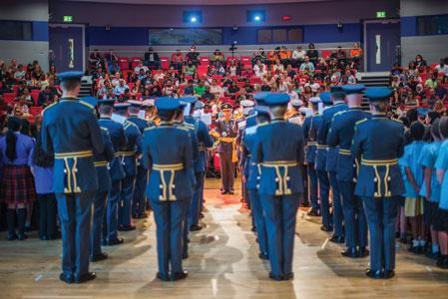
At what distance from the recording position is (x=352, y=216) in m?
7.84

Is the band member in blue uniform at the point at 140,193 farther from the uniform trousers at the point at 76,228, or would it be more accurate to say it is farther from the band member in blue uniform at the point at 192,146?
the uniform trousers at the point at 76,228

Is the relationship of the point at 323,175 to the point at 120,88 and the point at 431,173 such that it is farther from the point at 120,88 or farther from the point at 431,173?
the point at 120,88

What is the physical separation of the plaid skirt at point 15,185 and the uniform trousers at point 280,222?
391 centimetres

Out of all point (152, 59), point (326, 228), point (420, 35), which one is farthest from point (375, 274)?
point (420, 35)

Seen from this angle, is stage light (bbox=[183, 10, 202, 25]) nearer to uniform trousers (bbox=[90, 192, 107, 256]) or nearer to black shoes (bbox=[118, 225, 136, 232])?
black shoes (bbox=[118, 225, 136, 232])

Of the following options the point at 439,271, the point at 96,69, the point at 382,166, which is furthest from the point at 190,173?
the point at 96,69

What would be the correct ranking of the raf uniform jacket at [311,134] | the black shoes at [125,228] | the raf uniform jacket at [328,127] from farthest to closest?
1. the black shoes at [125,228]
2. the raf uniform jacket at [311,134]
3. the raf uniform jacket at [328,127]

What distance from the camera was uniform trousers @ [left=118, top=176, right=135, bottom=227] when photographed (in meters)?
9.41

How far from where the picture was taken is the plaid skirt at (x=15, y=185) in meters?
9.05

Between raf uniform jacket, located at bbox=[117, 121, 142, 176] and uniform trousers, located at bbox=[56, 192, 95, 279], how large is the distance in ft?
7.53

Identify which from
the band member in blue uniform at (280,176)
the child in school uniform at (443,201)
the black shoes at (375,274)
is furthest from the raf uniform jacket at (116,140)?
the child in school uniform at (443,201)

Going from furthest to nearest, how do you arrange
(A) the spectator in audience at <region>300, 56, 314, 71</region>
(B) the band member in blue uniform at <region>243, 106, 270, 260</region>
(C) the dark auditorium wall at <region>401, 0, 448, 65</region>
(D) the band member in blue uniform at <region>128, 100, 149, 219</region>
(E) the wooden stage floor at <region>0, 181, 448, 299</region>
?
(C) the dark auditorium wall at <region>401, 0, 448, 65</region> → (A) the spectator in audience at <region>300, 56, 314, 71</region> → (D) the band member in blue uniform at <region>128, 100, 149, 219</region> → (B) the band member in blue uniform at <region>243, 106, 270, 260</region> → (E) the wooden stage floor at <region>0, 181, 448, 299</region>

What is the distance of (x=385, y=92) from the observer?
6.82 meters

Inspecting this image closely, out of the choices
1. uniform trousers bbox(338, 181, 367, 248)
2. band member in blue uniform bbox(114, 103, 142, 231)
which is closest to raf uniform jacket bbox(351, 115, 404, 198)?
uniform trousers bbox(338, 181, 367, 248)
